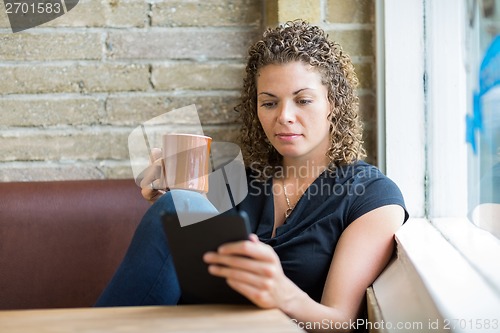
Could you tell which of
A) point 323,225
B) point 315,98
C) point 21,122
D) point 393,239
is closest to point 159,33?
point 21,122

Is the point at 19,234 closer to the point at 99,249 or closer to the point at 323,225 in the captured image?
the point at 99,249

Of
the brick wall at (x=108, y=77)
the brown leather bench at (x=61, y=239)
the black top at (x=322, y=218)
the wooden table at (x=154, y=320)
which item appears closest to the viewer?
the wooden table at (x=154, y=320)

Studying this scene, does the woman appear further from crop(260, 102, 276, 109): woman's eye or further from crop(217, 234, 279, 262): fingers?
crop(217, 234, 279, 262): fingers

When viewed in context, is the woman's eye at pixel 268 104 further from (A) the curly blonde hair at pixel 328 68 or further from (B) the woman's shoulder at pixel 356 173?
(B) the woman's shoulder at pixel 356 173

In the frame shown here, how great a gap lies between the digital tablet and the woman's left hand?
0.5 inches

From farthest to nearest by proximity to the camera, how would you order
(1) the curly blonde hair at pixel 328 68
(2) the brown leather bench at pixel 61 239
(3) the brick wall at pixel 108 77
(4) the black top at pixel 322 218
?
(3) the brick wall at pixel 108 77, (2) the brown leather bench at pixel 61 239, (1) the curly blonde hair at pixel 328 68, (4) the black top at pixel 322 218

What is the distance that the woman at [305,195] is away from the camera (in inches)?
46.8

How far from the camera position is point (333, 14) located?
66.7 inches

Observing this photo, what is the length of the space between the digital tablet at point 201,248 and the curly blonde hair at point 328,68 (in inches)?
24.9

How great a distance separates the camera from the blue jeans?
1.16 m

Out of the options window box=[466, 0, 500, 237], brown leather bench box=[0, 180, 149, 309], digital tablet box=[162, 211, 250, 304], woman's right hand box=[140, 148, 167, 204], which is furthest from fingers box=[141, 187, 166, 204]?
window box=[466, 0, 500, 237]

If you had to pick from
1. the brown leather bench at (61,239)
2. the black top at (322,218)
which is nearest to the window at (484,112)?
the black top at (322,218)

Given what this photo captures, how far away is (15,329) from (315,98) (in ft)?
2.75

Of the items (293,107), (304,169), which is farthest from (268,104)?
(304,169)
